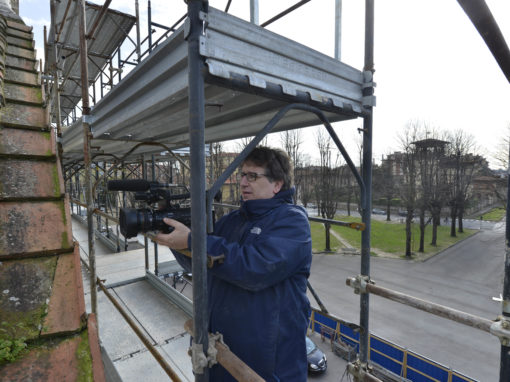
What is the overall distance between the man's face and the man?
0.18 ft

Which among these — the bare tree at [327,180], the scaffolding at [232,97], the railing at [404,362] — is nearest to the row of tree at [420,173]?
the bare tree at [327,180]

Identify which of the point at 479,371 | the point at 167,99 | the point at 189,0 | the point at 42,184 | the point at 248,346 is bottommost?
the point at 479,371

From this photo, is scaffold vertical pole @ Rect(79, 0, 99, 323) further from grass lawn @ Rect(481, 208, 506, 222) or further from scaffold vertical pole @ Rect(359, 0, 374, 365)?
grass lawn @ Rect(481, 208, 506, 222)

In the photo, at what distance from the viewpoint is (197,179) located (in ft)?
4.08

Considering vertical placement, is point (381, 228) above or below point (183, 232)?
below

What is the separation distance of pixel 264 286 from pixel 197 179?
623 millimetres

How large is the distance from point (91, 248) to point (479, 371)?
31.7 ft

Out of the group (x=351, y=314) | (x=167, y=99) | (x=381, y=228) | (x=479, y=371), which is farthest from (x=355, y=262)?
(x=167, y=99)

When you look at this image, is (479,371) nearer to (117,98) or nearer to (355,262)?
(355,262)

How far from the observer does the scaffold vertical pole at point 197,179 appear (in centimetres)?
118

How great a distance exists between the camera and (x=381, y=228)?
2442 cm

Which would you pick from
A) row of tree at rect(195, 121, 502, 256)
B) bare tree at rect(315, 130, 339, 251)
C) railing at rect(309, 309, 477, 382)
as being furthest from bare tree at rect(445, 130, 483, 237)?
railing at rect(309, 309, 477, 382)

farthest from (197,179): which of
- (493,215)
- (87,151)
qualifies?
(493,215)

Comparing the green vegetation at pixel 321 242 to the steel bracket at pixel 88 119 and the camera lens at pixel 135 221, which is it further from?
the camera lens at pixel 135 221
